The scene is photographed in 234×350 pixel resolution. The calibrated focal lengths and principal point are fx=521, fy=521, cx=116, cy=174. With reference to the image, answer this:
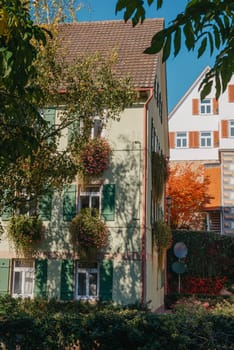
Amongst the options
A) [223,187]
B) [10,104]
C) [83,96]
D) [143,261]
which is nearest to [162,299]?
[143,261]

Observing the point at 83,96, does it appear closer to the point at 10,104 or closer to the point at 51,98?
the point at 51,98

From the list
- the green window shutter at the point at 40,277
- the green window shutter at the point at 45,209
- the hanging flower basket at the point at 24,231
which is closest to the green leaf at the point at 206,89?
the hanging flower basket at the point at 24,231

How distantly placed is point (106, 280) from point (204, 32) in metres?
14.8

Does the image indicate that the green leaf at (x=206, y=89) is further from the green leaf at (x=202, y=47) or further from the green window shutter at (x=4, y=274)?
the green window shutter at (x=4, y=274)

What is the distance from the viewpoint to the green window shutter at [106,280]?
16.9 meters

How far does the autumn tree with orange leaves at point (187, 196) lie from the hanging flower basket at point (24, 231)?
59.5 ft

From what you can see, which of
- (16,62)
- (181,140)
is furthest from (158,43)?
(181,140)

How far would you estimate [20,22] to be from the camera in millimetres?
4438

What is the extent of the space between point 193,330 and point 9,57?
4951 millimetres

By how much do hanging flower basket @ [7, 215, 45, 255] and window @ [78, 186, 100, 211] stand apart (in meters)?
1.65

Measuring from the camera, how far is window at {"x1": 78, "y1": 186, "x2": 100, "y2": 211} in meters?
17.8

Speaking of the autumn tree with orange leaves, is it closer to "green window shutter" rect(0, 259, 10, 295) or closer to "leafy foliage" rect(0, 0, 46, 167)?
"green window shutter" rect(0, 259, 10, 295)

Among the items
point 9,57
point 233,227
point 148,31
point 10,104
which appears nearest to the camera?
point 9,57

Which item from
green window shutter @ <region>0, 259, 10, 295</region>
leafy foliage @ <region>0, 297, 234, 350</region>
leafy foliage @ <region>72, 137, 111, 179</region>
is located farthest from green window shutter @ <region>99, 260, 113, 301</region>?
leafy foliage @ <region>0, 297, 234, 350</region>
